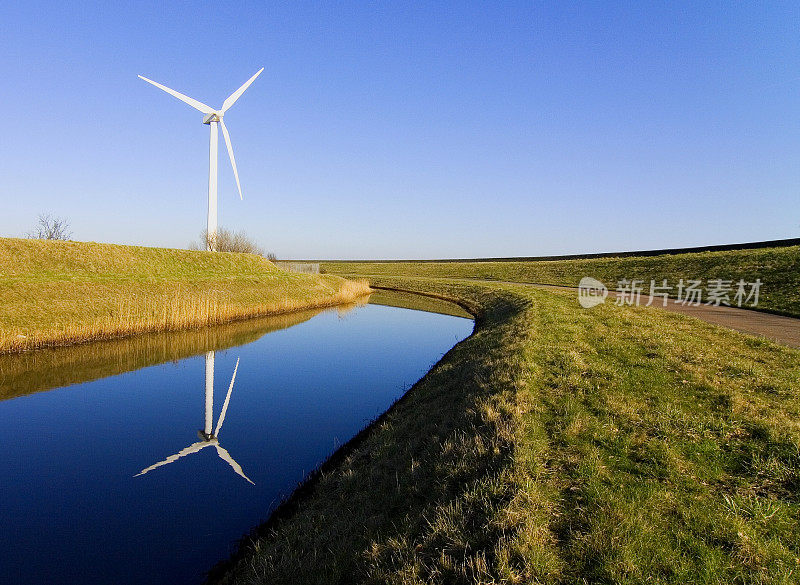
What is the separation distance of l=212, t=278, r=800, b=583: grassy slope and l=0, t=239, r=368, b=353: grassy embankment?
21979 millimetres

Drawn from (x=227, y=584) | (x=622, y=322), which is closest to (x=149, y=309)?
(x=227, y=584)

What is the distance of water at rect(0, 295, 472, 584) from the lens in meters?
7.62

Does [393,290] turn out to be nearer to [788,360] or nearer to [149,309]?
[149,309]

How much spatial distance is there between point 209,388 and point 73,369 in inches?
295

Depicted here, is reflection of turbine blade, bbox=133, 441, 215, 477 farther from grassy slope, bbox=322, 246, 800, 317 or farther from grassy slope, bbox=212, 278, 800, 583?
grassy slope, bbox=322, 246, 800, 317

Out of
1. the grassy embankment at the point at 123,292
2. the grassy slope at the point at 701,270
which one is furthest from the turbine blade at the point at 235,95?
the grassy slope at the point at 701,270

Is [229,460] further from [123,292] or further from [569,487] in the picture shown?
[123,292]

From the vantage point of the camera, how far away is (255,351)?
24547mm

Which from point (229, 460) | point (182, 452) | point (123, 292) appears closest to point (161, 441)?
point (182, 452)

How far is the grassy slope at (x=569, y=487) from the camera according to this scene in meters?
4.45

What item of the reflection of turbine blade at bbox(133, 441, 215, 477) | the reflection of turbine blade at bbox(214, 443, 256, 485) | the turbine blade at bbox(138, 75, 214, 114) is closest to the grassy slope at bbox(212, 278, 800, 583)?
the reflection of turbine blade at bbox(214, 443, 256, 485)

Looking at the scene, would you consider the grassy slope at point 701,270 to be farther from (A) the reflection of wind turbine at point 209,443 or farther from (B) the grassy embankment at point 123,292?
(B) the grassy embankment at point 123,292

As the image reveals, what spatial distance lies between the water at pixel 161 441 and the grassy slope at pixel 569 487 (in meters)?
1.81

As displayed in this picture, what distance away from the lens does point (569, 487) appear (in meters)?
5.73
